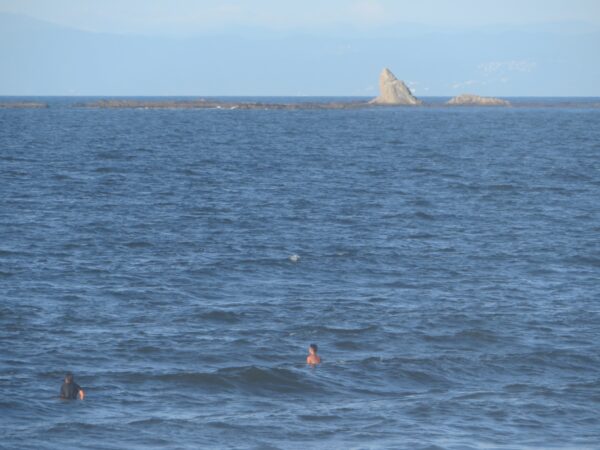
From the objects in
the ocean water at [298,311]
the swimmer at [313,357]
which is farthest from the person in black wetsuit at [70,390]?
the swimmer at [313,357]

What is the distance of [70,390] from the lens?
69.4ft

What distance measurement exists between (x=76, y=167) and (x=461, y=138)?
50.0 meters

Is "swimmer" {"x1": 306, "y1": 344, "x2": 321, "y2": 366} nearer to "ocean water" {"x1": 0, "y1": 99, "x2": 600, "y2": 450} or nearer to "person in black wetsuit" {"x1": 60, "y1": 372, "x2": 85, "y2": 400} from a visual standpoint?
"ocean water" {"x1": 0, "y1": 99, "x2": 600, "y2": 450}

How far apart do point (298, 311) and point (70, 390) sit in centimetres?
907

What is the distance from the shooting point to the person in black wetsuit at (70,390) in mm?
21141

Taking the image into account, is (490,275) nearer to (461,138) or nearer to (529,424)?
(529,424)

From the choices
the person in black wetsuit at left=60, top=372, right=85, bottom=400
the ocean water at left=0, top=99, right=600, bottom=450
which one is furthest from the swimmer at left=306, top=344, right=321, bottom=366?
the person in black wetsuit at left=60, top=372, right=85, bottom=400

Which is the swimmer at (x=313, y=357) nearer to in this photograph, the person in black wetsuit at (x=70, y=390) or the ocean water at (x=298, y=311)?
the ocean water at (x=298, y=311)

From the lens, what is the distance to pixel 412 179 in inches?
2494

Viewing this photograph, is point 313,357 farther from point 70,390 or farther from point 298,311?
point 70,390

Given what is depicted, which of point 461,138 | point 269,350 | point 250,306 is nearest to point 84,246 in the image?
point 250,306

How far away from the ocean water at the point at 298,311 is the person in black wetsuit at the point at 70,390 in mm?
207

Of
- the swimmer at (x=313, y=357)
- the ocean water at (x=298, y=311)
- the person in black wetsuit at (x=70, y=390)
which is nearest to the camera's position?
the ocean water at (x=298, y=311)

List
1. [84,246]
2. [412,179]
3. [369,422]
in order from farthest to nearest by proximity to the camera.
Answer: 1. [412,179]
2. [84,246]
3. [369,422]
